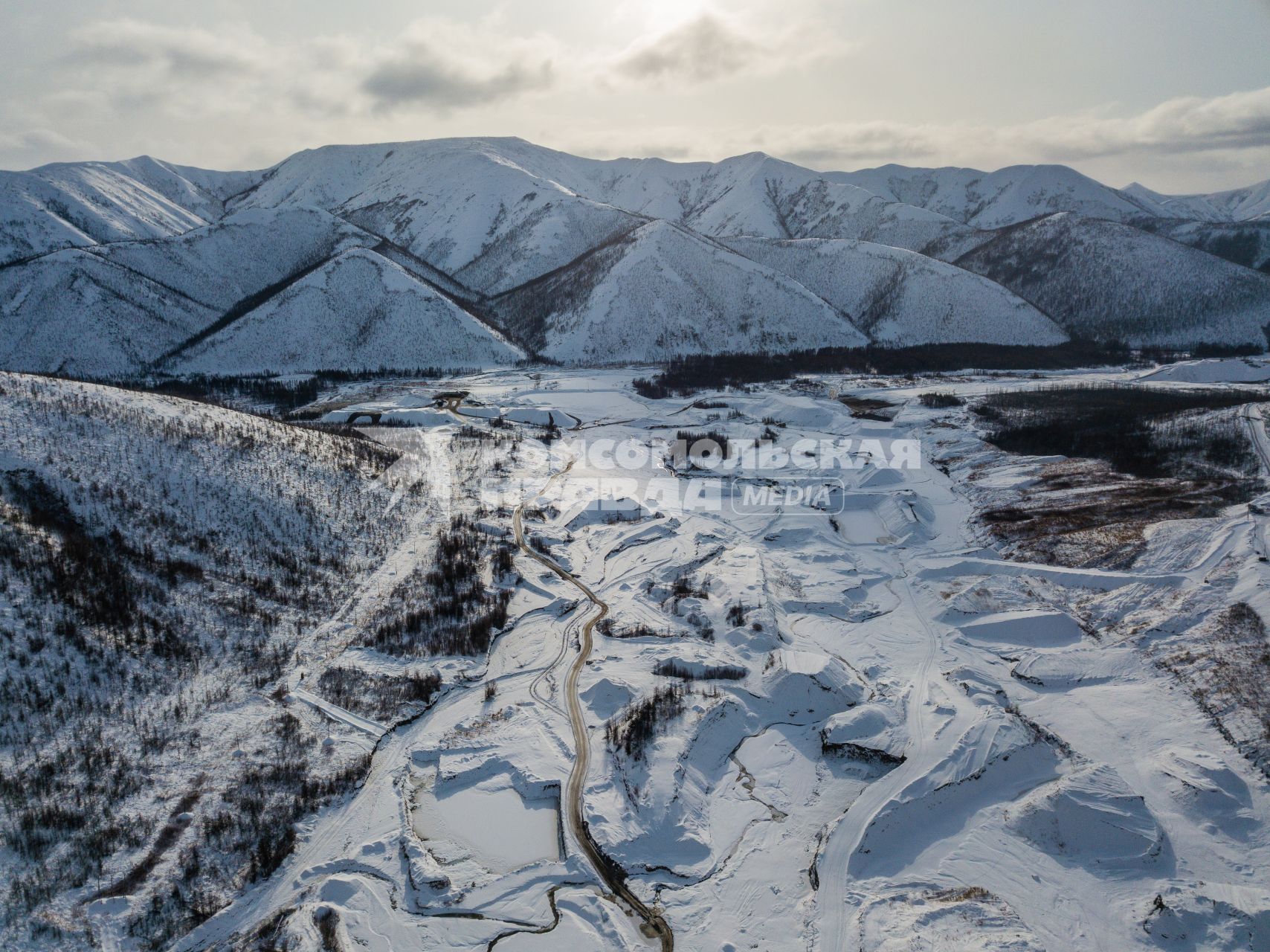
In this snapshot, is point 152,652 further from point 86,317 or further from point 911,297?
point 911,297

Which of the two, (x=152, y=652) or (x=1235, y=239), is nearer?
(x=152, y=652)

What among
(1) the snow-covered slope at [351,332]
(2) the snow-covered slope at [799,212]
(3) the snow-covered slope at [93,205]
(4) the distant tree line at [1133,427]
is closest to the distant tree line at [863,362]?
(4) the distant tree line at [1133,427]

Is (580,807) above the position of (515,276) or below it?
below

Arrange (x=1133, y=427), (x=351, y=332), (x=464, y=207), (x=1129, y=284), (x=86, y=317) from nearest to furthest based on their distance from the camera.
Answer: (x=1133, y=427)
(x=86, y=317)
(x=351, y=332)
(x=1129, y=284)
(x=464, y=207)

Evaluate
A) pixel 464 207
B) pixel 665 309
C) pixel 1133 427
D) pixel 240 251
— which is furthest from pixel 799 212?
pixel 1133 427

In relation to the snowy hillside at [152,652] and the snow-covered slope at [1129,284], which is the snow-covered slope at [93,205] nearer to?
the snowy hillside at [152,652]

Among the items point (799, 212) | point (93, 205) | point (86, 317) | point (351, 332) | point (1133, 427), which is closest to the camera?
point (1133, 427)

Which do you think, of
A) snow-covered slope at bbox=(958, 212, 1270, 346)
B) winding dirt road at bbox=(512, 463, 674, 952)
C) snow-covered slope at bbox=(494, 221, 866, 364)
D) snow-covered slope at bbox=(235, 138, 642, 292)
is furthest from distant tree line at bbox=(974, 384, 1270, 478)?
snow-covered slope at bbox=(235, 138, 642, 292)

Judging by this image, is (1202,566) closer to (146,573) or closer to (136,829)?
(136,829)
